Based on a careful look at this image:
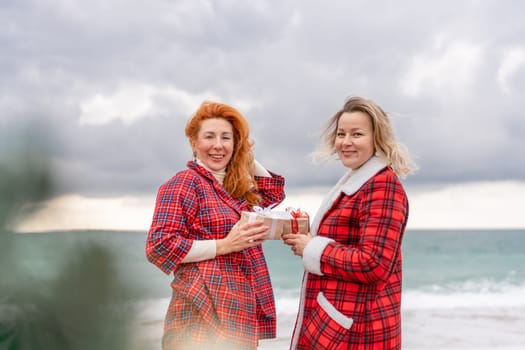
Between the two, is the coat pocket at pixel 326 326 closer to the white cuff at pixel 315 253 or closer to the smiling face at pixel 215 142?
the white cuff at pixel 315 253

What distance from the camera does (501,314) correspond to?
382 inches

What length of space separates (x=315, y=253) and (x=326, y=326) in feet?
0.95

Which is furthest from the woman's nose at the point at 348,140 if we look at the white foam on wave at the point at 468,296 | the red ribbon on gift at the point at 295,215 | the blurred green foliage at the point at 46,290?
the white foam on wave at the point at 468,296

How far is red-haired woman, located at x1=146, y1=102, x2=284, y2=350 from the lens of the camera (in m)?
2.28

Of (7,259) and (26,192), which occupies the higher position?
(26,192)

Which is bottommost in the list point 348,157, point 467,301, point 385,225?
point 467,301

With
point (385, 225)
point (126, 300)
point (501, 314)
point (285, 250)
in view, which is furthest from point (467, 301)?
point (385, 225)

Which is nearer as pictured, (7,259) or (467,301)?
(7,259)

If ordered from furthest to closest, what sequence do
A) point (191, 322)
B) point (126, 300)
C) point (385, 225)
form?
point (126, 300)
point (191, 322)
point (385, 225)

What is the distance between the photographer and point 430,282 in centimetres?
1586

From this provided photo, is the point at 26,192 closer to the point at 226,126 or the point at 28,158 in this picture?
the point at 28,158

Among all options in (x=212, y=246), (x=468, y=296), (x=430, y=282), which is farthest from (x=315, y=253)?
(x=430, y=282)

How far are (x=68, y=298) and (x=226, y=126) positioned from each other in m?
1.64

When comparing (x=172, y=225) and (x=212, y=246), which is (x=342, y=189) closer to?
(x=212, y=246)
